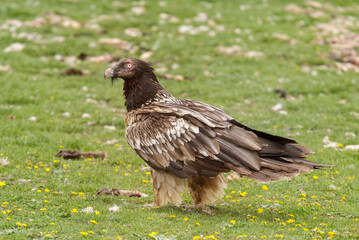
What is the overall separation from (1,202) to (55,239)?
2.11 metres

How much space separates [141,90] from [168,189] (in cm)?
206

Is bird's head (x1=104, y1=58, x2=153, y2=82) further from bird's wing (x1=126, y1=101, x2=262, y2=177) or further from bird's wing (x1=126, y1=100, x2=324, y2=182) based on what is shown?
bird's wing (x1=126, y1=100, x2=324, y2=182)

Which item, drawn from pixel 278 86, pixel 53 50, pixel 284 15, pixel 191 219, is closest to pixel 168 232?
pixel 191 219

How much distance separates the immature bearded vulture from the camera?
10.1 metres

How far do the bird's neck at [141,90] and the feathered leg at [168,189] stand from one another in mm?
1548

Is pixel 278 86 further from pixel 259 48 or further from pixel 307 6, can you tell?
pixel 307 6

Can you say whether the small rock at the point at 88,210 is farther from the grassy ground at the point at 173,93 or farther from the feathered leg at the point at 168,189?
the feathered leg at the point at 168,189

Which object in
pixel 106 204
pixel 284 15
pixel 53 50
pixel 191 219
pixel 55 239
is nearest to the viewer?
pixel 55 239

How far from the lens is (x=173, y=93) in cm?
1952

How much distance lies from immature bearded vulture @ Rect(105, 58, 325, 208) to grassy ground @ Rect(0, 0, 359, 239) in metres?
0.53

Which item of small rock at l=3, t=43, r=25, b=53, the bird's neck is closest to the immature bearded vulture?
the bird's neck

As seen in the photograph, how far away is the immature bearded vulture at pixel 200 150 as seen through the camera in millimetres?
10078

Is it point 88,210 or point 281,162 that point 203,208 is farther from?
point 88,210

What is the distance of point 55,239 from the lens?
8.82 meters
